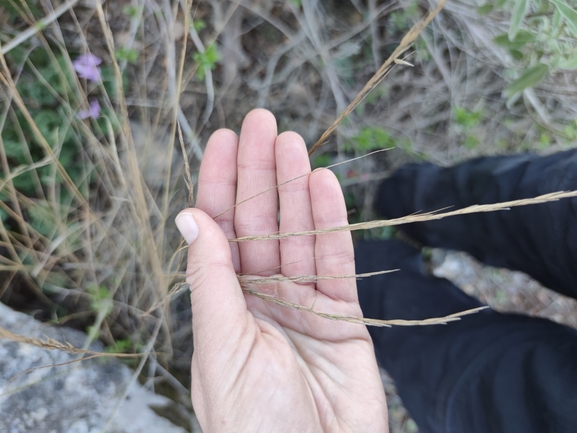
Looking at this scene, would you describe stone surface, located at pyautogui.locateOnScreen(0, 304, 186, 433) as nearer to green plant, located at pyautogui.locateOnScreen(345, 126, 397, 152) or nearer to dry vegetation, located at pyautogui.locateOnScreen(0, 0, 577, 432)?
dry vegetation, located at pyautogui.locateOnScreen(0, 0, 577, 432)

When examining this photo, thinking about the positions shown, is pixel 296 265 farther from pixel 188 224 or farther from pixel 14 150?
pixel 14 150

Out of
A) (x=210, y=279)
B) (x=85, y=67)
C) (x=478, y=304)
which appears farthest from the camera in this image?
(x=478, y=304)

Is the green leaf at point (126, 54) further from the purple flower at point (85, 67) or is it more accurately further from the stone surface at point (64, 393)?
the stone surface at point (64, 393)

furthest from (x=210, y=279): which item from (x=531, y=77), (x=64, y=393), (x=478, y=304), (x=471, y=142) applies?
(x=471, y=142)

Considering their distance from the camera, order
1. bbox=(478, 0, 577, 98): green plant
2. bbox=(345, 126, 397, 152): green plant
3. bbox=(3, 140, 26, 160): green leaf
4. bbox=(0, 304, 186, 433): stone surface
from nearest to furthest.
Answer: bbox=(478, 0, 577, 98): green plant, bbox=(0, 304, 186, 433): stone surface, bbox=(3, 140, 26, 160): green leaf, bbox=(345, 126, 397, 152): green plant

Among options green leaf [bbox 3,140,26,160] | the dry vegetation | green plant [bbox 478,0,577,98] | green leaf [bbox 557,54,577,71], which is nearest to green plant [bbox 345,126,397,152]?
the dry vegetation

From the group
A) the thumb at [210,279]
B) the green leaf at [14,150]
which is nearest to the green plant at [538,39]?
the thumb at [210,279]
